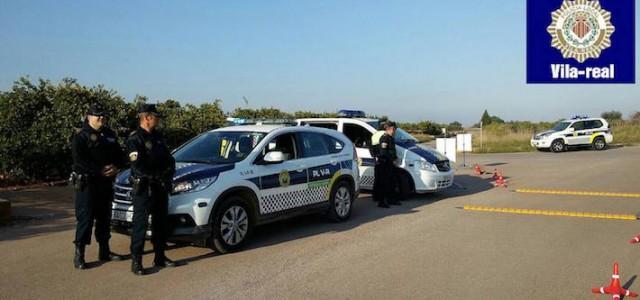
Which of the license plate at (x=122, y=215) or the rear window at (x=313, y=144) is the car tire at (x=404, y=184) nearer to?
the rear window at (x=313, y=144)

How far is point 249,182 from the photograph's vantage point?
6711mm

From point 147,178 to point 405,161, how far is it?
6473mm

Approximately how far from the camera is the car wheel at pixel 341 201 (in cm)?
837

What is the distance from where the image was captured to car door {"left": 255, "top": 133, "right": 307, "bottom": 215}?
6980 millimetres

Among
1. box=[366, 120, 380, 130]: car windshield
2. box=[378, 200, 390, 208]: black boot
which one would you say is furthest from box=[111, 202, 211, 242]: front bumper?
box=[366, 120, 380, 130]: car windshield

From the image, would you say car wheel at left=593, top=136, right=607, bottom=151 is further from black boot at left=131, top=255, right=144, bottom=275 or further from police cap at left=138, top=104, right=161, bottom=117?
black boot at left=131, top=255, right=144, bottom=275

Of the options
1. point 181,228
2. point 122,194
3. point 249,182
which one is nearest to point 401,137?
point 249,182

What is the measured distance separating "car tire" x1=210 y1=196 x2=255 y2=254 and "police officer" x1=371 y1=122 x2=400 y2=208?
3.90m

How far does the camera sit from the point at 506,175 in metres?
16.3

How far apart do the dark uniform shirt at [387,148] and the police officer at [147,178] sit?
513 cm

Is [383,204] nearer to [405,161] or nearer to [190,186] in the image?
[405,161]

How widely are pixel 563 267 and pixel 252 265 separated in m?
3.42

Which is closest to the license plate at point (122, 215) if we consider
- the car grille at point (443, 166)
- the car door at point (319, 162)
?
the car door at point (319, 162)

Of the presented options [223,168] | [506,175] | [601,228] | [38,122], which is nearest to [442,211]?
[601,228]
